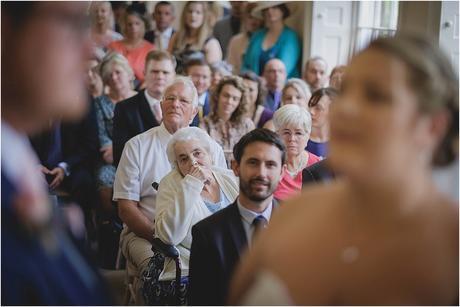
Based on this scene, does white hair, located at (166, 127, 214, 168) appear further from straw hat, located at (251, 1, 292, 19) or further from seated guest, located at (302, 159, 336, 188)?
straw hat, located at (251, 1, 292, 19)

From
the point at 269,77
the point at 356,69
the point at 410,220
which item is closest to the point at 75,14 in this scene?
the point at 356,69

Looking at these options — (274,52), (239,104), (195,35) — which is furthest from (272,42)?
(239,104)

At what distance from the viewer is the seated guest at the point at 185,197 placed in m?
2.22

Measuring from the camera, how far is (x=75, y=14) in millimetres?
812

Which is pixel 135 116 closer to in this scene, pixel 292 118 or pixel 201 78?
pixel 201 78

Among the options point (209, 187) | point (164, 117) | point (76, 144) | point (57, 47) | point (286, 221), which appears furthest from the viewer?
point (76, 144)

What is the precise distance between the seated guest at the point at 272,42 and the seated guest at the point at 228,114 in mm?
1682

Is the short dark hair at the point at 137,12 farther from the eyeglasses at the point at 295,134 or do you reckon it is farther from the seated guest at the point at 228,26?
the eyeglasses at the point at 295,134

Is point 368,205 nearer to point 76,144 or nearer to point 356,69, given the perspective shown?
point 356,69

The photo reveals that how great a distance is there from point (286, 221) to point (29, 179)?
13.4 inches

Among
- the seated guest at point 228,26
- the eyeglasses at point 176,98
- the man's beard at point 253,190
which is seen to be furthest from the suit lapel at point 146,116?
the seated guest at point 228,26

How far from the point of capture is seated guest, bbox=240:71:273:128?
3900 mm

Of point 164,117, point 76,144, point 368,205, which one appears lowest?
point 76,144

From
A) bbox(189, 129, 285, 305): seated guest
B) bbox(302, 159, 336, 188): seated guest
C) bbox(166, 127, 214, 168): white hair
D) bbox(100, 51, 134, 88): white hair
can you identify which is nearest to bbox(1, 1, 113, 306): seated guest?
bbox(189, 129, 285, 305): seated guest
